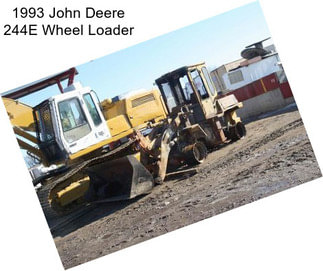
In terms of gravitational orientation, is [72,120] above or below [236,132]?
above

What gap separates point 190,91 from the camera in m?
9.53

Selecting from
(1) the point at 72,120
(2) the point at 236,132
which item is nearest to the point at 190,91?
(2) the point at 236,132

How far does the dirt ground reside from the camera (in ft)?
18.1

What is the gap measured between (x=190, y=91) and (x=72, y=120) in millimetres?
3420

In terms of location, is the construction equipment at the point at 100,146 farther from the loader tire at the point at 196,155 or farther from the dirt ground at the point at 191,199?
the dirt ground at the point at 191,199

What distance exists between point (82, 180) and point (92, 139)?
0.97 meters

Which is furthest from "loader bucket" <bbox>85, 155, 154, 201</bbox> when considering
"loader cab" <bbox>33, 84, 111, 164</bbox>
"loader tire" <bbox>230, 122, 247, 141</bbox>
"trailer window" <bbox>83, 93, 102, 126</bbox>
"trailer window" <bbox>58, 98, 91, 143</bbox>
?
"loader tire" <bbox>230, 122, 247, 141</bbox>

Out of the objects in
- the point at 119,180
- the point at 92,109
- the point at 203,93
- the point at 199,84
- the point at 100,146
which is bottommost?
the point at 119,180

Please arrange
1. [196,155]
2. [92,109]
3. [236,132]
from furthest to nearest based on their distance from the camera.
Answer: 1. [236,132]
2. [196,155]
3. [92,109]

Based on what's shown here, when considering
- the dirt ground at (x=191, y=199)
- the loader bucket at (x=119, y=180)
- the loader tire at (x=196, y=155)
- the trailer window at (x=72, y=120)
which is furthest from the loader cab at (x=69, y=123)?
the loader tire at (x=196, y=155)

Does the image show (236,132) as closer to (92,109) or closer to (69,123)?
(92,109)

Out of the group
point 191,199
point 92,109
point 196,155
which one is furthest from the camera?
point 196,155

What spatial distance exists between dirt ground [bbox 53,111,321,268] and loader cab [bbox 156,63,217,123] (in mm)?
1857

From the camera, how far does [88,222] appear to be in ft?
22.9
